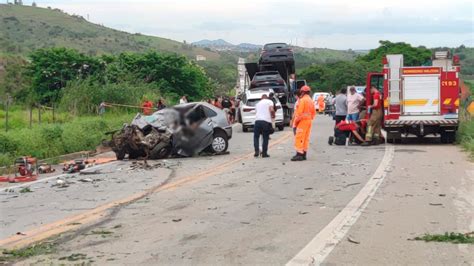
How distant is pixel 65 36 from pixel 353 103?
76.5 meters

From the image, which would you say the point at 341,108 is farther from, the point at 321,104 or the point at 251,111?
the point at 321,104

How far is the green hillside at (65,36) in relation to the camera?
3354 inches

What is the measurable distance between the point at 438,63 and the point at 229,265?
16393 mm

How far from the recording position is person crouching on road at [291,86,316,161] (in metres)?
16.2

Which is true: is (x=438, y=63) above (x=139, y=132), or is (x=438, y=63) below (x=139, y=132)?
above

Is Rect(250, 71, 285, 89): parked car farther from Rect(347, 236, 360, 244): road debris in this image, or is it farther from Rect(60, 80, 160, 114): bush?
Rect(347, 236, 360, 244): road debris

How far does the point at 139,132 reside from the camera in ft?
55.8

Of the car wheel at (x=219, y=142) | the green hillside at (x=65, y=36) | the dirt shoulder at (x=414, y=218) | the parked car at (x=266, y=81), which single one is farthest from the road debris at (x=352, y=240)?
the green hillside at (x=65, y=36)

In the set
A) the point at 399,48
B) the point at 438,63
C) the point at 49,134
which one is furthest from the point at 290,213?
the point at 399,48

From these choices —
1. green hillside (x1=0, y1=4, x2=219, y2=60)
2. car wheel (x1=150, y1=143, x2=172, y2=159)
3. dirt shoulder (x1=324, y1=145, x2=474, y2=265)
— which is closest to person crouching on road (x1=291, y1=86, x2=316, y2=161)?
dirt shoulder (x1=324, y1=145, x2=474, y2=265)

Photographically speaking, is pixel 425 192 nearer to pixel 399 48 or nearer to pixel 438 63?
pixel 438 63

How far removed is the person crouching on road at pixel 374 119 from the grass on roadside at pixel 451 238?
41.6 feet

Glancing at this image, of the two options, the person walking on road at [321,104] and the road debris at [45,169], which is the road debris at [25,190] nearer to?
the road debris at [45,169]

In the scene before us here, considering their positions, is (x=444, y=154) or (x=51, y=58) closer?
(x=444, y=154)
